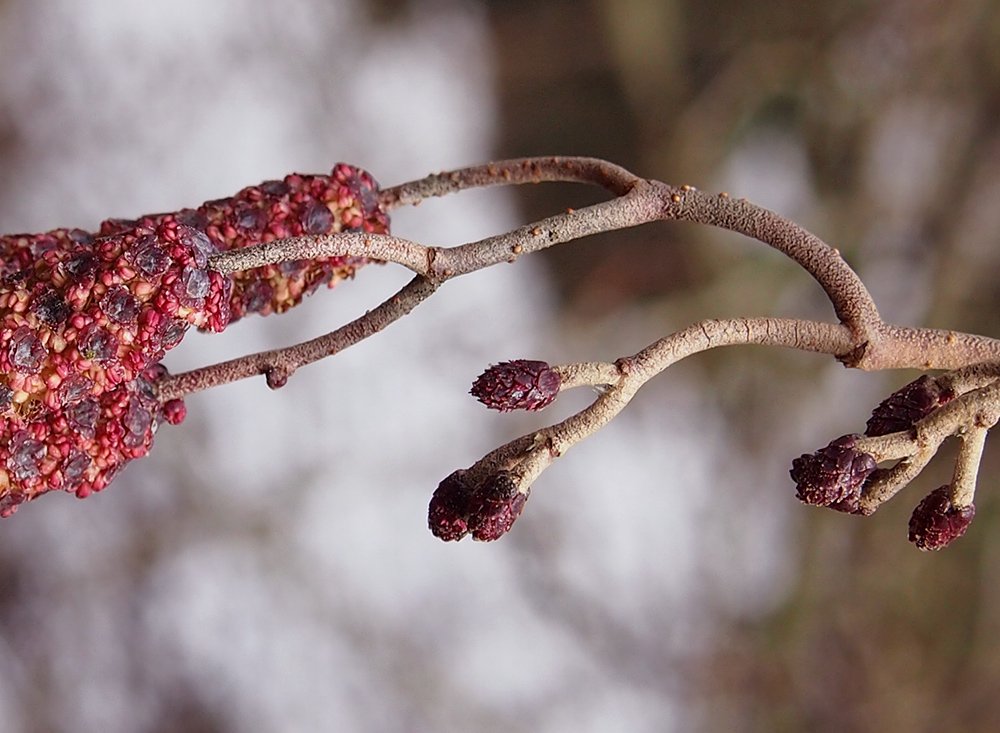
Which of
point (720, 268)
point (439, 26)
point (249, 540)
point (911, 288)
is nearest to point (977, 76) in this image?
point (911, 288)

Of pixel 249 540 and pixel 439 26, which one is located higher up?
pixel 439 26

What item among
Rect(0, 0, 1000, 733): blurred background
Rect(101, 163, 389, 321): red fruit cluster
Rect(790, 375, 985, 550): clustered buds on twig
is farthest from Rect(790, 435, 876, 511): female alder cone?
Rect(0, 0, 1000, 733): blurred background

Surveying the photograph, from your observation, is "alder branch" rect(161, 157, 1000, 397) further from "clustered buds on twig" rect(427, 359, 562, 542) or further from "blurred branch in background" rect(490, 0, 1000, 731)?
"blurred branch in background" rect(490, 0, 1000, 731)

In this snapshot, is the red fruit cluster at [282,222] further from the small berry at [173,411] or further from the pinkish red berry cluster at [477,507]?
the pinkish red berry cluster at [477,507]

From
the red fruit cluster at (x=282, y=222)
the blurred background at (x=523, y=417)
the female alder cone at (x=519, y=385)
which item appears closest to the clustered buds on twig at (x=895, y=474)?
the female alder cone at (x=519, y=385)

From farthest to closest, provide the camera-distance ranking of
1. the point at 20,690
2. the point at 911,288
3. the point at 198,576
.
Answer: the point at 911,288 < the point at 198,576 < the point at 20,690

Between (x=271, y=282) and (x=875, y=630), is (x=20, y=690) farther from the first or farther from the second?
(x=875, y=630)

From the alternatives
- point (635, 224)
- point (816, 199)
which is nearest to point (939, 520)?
point (635, 224)
